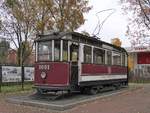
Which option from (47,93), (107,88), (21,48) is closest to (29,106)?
(47,93)

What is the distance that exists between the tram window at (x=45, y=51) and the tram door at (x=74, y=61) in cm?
113

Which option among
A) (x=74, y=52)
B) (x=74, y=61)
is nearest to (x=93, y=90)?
(x=74, y=61)

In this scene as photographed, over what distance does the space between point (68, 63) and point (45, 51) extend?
140cm

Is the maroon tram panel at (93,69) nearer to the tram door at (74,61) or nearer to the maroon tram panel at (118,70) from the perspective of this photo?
the tram door at (74,61)

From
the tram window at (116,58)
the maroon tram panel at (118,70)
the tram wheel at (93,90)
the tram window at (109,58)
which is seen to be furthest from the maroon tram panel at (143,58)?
the tram wheel at (93,90)

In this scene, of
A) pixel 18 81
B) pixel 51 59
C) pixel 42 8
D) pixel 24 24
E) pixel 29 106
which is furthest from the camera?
pixel 24 24

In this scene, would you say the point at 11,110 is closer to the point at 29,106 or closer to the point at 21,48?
the point at 29,106

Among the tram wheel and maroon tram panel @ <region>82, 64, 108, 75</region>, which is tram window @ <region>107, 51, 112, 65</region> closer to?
maroon tram panel @ <region>82, 64, 108, 75</region>

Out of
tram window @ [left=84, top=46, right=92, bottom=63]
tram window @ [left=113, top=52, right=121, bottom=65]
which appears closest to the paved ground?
tram window @ [left=84, top=46, right=92, bottom=63]

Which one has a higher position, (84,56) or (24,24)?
(24,24)

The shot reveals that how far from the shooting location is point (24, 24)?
3694cm

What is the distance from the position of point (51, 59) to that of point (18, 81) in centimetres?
875

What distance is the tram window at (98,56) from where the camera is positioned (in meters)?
21.8

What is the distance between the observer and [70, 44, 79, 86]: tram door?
62.7ft
